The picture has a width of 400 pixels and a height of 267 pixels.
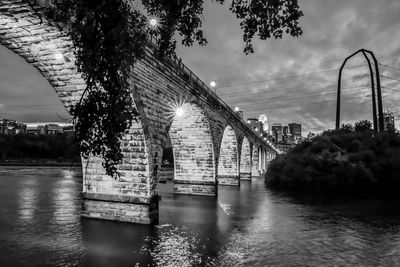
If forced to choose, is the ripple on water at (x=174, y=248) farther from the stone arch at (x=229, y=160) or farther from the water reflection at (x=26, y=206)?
the stone arch at (x=229, y=160)

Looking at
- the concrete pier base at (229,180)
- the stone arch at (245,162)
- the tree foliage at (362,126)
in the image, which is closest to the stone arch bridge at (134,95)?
the concrete pier base at (229,180)

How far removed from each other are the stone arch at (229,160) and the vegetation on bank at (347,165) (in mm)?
4674

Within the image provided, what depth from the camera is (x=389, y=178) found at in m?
25.4

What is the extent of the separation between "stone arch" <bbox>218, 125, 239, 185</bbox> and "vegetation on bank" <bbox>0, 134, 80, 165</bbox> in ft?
189

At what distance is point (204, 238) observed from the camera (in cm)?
1027

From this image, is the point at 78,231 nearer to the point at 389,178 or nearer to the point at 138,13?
the point at 138,13

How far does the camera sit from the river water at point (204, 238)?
802 centimetres

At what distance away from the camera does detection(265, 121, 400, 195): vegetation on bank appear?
25234 millimetres

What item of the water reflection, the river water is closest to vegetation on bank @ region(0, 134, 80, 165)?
the water reflection

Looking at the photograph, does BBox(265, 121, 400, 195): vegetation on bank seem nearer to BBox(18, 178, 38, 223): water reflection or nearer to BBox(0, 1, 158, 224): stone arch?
BBox(0, 1, 158, 224): stone arch

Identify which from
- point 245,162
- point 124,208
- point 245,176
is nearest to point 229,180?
point 245,176

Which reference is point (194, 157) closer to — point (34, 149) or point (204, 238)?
point (204, 238)

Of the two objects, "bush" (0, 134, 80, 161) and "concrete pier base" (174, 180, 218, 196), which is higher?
"bush" (0, 134, 80, 161)

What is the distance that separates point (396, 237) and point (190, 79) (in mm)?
11314
